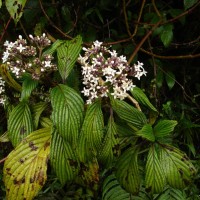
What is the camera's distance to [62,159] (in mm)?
1163

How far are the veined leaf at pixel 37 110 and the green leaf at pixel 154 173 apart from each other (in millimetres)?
357

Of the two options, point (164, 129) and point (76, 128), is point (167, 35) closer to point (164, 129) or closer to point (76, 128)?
point (164, 129)

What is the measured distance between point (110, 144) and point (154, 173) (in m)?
0.16

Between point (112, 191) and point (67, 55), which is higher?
point (67, 55)

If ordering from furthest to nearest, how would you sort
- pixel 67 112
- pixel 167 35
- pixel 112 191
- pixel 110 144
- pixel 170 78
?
pixel 170 78 < pixel 167 35 < pixel 112 191 < pixel 110 144 < pixel 67 112

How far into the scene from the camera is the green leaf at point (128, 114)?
119 cm

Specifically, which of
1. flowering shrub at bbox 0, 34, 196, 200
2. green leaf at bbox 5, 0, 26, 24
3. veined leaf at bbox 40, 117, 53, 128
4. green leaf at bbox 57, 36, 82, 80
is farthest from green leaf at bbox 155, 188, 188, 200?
green leaf at bbox 5, 0, 26, 24

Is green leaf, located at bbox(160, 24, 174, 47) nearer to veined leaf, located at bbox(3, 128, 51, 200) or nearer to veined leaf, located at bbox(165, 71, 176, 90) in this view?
veined leaf, located at bbox(165, 71, 176, 90)

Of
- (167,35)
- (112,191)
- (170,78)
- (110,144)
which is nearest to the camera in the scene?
(110,144)

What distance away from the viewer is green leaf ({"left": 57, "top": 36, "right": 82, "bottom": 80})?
1136 mm

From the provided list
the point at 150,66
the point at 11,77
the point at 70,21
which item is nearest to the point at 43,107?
the point at 11,77

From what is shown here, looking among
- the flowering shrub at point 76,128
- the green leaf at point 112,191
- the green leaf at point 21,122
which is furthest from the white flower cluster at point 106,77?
the green leaf at point 112,191

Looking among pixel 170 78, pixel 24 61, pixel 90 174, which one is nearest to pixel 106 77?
pixel 24 61

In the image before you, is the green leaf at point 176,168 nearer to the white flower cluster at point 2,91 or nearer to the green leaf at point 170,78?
the white flower cluster at point 2,91
